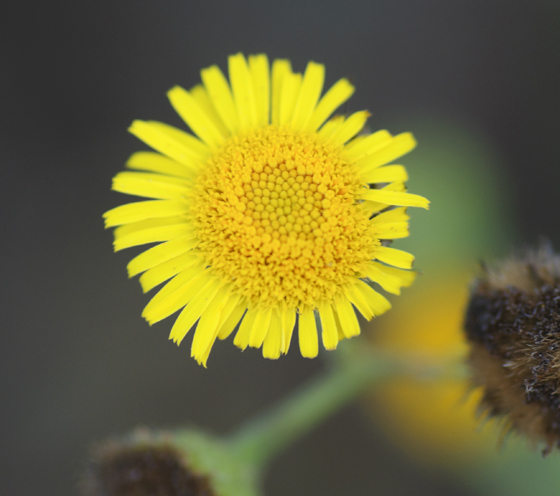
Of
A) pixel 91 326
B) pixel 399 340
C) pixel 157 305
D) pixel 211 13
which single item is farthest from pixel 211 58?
pixel 157 305

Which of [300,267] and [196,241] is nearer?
[300,267]

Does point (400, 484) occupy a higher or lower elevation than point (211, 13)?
lower

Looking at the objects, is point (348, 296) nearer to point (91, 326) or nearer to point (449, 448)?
point (449, 448)

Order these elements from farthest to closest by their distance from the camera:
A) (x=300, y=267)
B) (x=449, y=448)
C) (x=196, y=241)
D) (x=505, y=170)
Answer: (x=505, y=170) → (x=449, y=448) → (x=196, y=241) → (x=300, y=267)

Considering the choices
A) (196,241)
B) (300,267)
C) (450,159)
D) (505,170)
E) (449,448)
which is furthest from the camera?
(505,170)

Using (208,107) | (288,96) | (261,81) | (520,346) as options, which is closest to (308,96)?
(288,96)

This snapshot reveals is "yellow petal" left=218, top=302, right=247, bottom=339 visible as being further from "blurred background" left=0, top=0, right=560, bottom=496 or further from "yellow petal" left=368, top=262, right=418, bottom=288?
"blurred background" left=0, top=0, right=560, bottom=496

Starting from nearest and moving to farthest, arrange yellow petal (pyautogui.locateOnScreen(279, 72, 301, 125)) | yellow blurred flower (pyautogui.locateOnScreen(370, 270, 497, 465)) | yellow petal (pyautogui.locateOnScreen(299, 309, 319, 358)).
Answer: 1. yellow petal (pyautogui.locateOnScreen(299, 309, 319, 358))
2. yellow petal (pyautogui.locateOnScreen(279, 72, 301, 125))
3. yellow blurred flower (pyautogui.locateOnScreen(370, 270, 497, 465))

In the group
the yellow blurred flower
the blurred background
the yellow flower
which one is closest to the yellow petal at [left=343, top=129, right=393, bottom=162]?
the yellow flower
